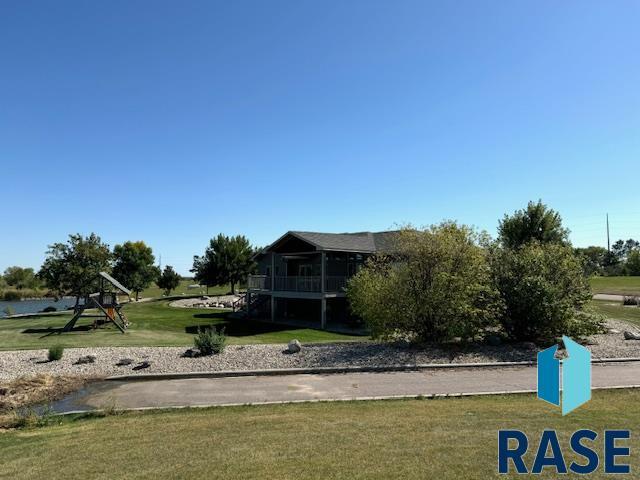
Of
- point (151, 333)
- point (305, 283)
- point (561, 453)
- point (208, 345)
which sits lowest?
point (151, 333)

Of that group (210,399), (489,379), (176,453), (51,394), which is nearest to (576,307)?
(489,379)

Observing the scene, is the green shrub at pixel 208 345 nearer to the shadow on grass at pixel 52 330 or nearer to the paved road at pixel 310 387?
the paved road at pixel 310 387

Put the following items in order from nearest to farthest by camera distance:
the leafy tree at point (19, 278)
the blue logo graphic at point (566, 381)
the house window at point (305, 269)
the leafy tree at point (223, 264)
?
the blue logo graphic at point (566, 381) → the house window at point (305, 269) → the leafy tree at point (223, 264) → the leafy tree at point (19, 278)

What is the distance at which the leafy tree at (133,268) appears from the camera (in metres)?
50.5

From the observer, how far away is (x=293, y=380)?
34.4 feet

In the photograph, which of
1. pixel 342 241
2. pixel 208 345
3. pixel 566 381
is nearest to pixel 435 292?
pixel 566 381

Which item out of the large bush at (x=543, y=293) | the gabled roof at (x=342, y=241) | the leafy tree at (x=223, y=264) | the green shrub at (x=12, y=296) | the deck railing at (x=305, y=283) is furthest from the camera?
the green shrub at (x=12, y=296)

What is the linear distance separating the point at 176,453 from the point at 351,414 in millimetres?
2900

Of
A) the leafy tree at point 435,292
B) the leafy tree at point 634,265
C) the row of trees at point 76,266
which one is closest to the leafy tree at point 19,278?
the row of trees at point 76,266

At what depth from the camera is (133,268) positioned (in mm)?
51594

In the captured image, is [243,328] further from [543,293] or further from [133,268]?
[133,268]

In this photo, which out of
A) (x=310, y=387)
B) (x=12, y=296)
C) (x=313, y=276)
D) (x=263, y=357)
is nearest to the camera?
(x=310, y=387)

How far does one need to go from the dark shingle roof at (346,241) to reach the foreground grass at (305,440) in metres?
16.3

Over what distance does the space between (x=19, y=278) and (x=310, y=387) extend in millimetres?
78861
